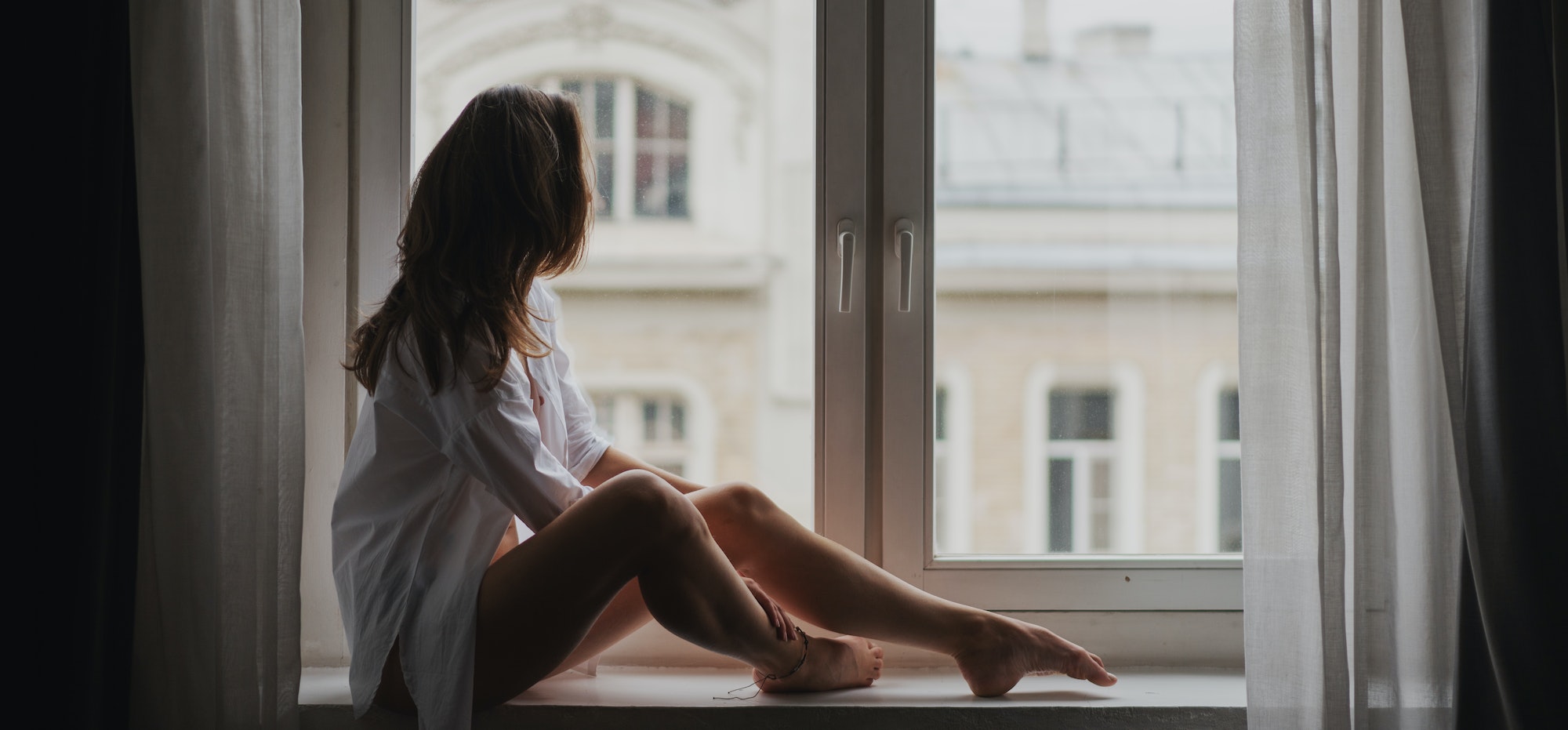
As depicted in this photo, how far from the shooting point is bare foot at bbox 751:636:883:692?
1256 millimetres

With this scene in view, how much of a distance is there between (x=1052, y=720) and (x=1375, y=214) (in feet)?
2.43

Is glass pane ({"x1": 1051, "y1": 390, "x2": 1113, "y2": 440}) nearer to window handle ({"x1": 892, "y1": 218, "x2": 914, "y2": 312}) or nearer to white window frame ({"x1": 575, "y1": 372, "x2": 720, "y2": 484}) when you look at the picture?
window handle ({"x1": 892, "y1": 218, "x2": 914, "y2": 312})

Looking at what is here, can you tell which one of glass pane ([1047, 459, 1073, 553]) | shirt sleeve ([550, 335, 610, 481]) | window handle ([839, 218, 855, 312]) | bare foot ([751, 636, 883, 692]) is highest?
window handle ([839, 218, 855, 312])

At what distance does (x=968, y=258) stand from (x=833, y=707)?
0.70 m

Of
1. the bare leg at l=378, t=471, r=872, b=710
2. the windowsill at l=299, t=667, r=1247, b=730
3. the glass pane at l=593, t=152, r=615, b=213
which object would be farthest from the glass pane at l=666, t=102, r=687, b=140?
the windowsill at l=299, t=667, r=1247, b=730

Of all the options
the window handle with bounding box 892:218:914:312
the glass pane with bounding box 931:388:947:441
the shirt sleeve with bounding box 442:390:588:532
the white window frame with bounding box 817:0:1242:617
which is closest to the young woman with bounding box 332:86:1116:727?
the shirt sleeve with bounding box 442:390:588:532

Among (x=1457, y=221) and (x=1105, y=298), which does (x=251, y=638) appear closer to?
(x=1105, y=298)

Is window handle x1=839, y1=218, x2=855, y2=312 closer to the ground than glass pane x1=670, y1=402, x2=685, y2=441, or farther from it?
farther from it

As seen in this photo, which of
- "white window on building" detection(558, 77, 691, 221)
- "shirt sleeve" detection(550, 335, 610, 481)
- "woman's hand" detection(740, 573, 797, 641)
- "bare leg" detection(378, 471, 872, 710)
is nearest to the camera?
"bare leg" detection(378, 471, 872, 710)

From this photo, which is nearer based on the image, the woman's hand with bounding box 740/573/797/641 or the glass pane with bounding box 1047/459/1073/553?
the woman's hand with bounding box 740/573/797/641

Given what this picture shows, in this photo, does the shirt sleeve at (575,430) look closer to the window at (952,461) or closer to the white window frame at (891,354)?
the white window frame at (891,354)

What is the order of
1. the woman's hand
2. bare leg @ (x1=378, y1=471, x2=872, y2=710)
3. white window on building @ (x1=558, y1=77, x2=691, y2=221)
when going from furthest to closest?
white window on building @ (x1=558, y1=77, x2=691, y2=221) → the woman's hand → bare leg @ (x1=378, y1=471, x2=872, y2=710)

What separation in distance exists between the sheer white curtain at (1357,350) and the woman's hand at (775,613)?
56cm

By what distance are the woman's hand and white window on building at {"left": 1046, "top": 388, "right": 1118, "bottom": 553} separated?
50cm
